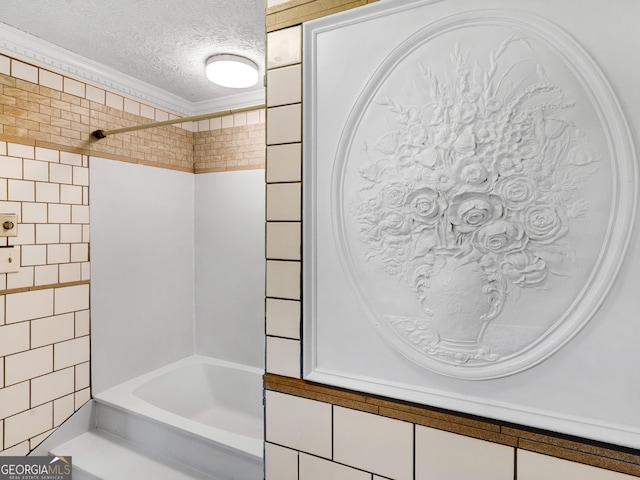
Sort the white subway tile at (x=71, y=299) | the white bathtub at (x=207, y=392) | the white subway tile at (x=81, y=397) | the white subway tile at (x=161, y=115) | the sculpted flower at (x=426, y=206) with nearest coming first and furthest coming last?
the sculpted flower at (x=426, y=206), the white subway tile at (x=71, y=299), the white subway tile at (x=81, y=397), the white bathtub at (x=207, y=392), the white subway tile at (x=161, y=115)

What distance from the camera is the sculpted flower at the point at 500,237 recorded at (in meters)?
0.70

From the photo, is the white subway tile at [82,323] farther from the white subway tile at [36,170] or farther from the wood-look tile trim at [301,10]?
the wood-look tile trim at [301,10]

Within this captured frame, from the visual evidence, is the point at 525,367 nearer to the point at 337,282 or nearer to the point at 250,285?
the point at 337,282

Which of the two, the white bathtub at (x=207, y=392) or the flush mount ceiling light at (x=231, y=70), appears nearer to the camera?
the flush mount ceiling light at (x=231, y=70)

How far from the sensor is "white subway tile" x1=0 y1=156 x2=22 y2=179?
1507 mm

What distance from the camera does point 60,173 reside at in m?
1.73

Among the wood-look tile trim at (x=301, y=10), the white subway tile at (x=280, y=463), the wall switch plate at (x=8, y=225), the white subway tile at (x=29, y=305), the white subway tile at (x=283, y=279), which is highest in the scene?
the wood-look tile trim at (x=301, y=10)

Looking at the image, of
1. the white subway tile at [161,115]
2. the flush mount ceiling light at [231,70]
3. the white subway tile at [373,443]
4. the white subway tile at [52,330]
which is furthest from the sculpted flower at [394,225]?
the white subway tile at [161,115]

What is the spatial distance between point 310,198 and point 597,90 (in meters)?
0.60

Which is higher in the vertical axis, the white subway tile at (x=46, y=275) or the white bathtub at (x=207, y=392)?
the white subway tile at (x=46, y=275)

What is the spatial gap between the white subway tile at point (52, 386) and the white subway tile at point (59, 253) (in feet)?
1.80

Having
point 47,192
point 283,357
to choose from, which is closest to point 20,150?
point 47,192

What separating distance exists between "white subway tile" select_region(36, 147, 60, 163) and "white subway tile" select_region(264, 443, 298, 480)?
1623 mm

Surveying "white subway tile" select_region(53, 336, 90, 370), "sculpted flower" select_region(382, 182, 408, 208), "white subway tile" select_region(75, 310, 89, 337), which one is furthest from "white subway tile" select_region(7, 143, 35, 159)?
"sculpted flower" select_region(382, 182, 408, 208)
